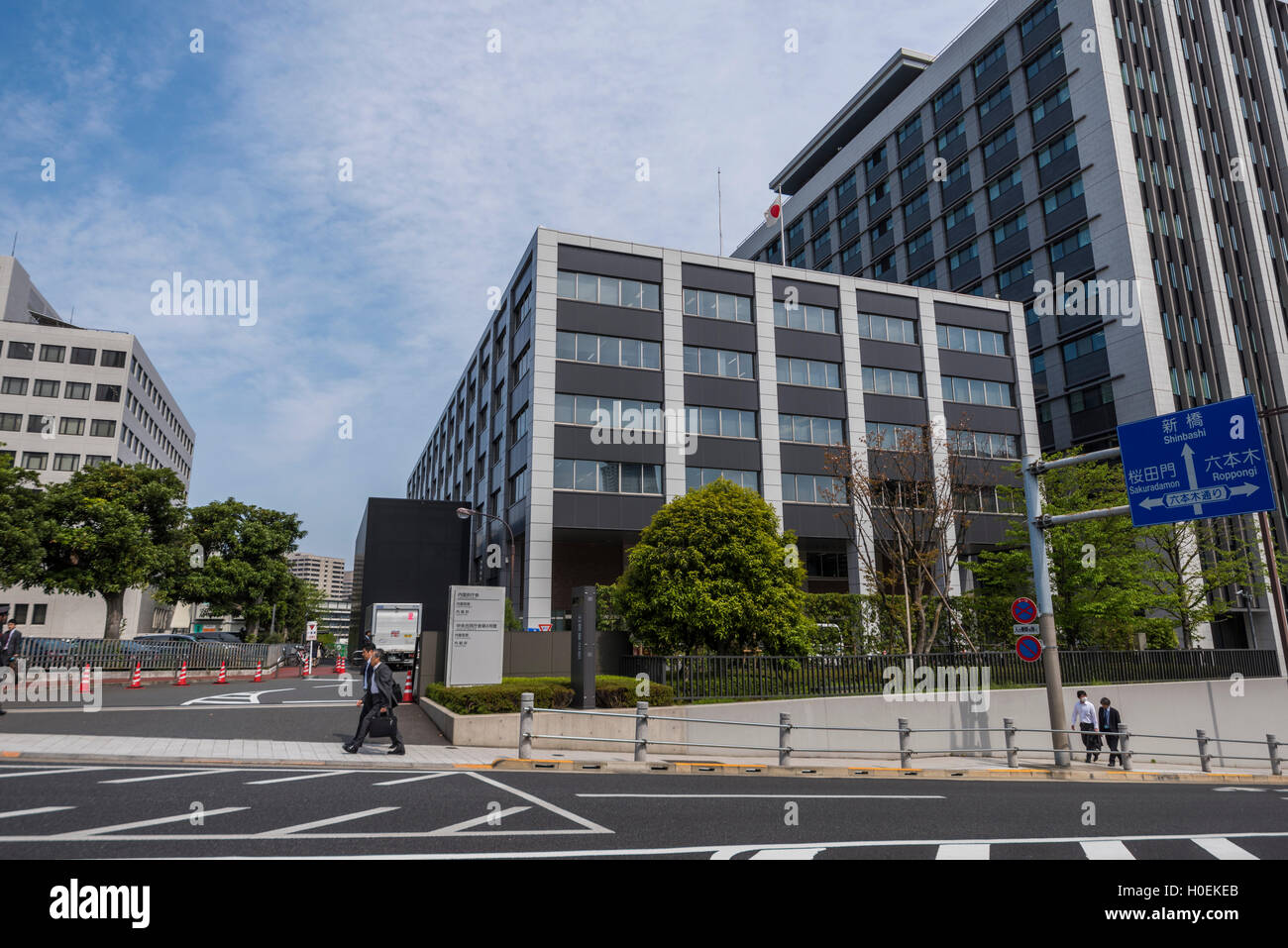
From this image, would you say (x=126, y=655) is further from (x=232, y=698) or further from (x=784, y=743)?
(x=784, y=743)

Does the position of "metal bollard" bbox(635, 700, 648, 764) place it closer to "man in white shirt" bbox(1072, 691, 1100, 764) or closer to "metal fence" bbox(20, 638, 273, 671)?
"man in white shirt" bbox(1072, 691, 1100, 764)

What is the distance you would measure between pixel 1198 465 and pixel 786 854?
12067 millimetres

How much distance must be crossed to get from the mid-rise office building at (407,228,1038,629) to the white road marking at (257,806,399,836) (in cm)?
2483

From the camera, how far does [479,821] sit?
8094 mm

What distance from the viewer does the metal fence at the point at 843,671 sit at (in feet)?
62.4

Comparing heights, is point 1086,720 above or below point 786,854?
below

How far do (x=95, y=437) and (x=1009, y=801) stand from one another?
76454 mm

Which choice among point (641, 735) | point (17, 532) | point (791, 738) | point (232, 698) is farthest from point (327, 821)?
point (17, 532)

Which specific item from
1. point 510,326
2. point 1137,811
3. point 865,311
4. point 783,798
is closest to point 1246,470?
point 1137,811

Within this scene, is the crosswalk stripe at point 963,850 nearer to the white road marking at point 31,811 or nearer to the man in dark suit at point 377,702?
the white road marking at point 31,811

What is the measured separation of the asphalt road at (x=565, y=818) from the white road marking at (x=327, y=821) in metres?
0.02

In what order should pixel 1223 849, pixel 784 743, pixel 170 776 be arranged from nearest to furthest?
pixel 1223 849 < pixel 170 776 < pixel 784 743

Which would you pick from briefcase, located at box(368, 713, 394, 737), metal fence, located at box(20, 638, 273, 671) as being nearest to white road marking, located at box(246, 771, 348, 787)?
briefcase, located at box(368, 713, 394, 737)

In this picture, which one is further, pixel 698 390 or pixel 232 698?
pixel 698 390
